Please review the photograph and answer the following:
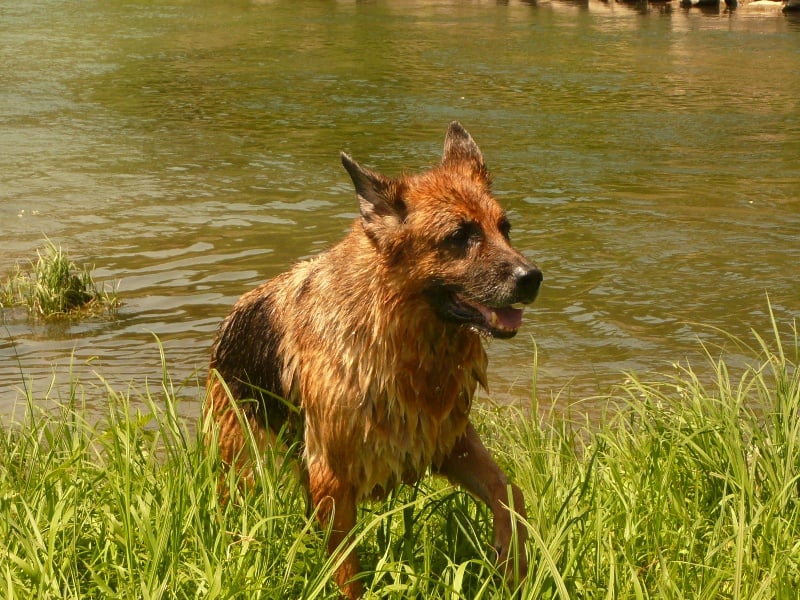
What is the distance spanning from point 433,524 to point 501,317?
2.95 ft

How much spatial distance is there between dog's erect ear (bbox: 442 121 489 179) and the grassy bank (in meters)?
1.12

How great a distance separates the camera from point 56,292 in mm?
9109

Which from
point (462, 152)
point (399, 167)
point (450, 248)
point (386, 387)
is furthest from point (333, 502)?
point (399, 167)

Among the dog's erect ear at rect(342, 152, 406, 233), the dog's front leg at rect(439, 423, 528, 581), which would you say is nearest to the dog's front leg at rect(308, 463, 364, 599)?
the dog's front leg at rect(439, 423, 528, 581)

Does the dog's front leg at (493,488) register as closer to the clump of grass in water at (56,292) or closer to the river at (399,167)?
the river at (399,167)

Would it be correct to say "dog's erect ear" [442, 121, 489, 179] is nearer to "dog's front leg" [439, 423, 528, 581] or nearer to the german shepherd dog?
the german shepherd dog

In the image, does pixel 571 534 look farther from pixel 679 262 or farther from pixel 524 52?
pixel 524 52

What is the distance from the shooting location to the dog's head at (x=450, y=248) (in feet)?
14.1

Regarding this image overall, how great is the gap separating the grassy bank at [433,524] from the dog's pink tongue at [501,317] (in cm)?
53

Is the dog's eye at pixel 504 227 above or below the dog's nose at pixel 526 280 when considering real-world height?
above

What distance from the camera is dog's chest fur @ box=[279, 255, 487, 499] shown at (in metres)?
4.40

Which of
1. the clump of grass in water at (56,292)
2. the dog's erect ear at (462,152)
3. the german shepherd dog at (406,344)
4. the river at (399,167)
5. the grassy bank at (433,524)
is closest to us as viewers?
the grassy bank at (433,524)

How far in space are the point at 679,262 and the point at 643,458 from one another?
20.3ft

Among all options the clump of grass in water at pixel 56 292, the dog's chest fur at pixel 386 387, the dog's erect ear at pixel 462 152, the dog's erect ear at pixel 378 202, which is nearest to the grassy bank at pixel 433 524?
the dog's chest fur at pixel 386 387
